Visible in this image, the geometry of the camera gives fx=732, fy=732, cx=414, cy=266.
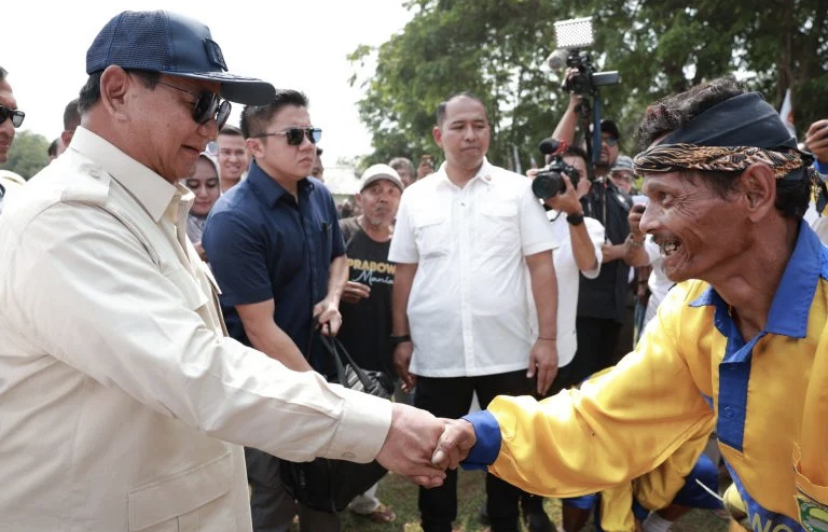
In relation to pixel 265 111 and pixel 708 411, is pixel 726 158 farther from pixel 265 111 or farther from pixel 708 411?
pixel 265 111

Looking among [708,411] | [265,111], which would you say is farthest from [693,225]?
[265,111]

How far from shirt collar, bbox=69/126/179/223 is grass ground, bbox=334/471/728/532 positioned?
123 inches

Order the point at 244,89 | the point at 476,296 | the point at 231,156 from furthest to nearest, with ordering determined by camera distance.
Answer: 1. the point at 231,156
2. the point at 476,296
3. the point at 244,89

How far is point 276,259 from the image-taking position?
135 inches

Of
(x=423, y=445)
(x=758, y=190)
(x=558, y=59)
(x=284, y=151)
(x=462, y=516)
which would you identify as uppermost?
(x=558, y=59)

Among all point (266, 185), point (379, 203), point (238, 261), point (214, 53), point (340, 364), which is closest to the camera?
point (214, 53)

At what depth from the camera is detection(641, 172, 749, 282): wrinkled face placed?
6.40 ft

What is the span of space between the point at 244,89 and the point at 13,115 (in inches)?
78.6

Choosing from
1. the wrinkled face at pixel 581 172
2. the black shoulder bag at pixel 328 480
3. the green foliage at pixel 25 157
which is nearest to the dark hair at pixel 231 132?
the wrinkled face at pixel 581 172

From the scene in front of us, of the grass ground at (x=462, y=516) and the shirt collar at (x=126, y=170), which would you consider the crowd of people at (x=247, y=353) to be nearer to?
the shirt collar at (x=126, y=170)

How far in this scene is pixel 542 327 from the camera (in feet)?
13.1

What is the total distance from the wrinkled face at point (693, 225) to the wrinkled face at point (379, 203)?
10.8 feet

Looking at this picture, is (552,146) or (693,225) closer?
(693,225)

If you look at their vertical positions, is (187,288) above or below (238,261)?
above
